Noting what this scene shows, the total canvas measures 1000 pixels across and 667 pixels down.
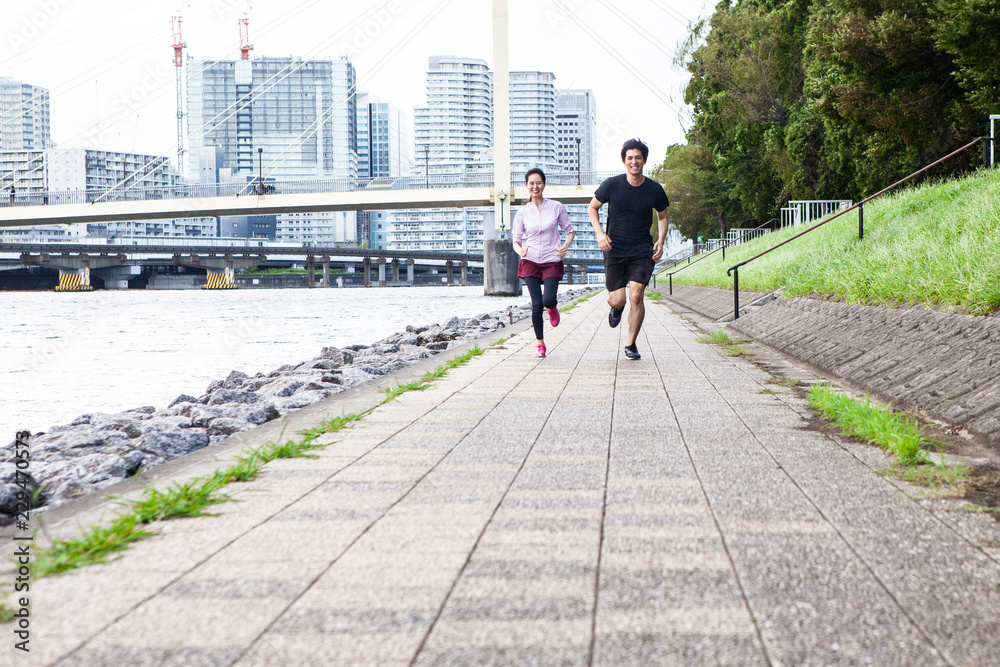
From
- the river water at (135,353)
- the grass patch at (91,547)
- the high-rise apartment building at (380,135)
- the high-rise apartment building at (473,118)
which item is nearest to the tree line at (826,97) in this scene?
the river water at (135,353)

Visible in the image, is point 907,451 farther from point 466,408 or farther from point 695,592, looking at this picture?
point 466,408

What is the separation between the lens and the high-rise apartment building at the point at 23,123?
82.9m

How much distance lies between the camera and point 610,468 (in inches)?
135

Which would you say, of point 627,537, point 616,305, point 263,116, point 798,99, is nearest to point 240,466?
point 627,537

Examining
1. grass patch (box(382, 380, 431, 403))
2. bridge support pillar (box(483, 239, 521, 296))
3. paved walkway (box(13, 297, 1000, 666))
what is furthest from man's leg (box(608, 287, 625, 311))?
bridge support pillar (box(483, 239, 521, 296))

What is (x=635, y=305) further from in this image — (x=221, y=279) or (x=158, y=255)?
(x=221, y=279)

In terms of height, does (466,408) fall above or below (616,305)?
below

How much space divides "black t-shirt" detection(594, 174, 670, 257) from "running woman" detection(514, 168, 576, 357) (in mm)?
547

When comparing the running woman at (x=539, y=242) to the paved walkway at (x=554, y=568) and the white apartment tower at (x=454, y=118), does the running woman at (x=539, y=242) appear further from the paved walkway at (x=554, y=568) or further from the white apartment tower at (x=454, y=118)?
the white apartment tower at (x=454, y=118)

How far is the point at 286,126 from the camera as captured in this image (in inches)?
5891

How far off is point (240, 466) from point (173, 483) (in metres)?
0.33

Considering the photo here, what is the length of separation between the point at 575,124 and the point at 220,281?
63.6 m

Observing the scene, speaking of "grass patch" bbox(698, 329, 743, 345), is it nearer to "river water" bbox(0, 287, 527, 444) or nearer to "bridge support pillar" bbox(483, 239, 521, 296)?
"river water" bbox(0, 287, 527, 444)

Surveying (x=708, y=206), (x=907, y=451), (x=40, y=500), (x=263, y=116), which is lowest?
(x=40, y=500)
